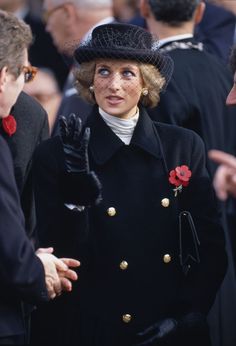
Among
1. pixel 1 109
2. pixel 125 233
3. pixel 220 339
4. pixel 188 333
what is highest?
pixel 1 109

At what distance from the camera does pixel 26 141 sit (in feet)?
18.5

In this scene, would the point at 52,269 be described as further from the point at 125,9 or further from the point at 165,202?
the point at 125,9

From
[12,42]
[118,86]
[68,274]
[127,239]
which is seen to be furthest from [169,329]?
[12,42]

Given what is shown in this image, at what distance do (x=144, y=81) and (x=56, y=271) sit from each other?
1051 millimetres

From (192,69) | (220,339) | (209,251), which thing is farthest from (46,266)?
(192,69)

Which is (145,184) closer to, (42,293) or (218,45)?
(42,293)

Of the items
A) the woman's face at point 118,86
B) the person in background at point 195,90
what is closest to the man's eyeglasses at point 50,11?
the person in background at point 195,90

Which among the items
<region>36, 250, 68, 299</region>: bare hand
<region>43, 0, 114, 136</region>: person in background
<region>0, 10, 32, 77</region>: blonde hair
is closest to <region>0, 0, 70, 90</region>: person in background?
<region>43, 0, 114, 136</region>: person in background

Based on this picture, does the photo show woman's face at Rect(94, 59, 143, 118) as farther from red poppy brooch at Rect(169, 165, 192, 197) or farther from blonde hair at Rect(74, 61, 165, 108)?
red poppy brooch at Rect(169, 165, 192, 197)

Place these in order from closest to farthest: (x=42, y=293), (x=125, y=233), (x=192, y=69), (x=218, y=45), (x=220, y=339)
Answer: (x=42, y=293) < (x=125, y=233) < (x=220, y=339) < (x=192, y=69) < (x=218, y=45)

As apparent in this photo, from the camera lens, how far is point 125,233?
5227 millimetres

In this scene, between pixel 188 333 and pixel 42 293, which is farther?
pixel 188 333

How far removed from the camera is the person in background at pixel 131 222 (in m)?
5.21

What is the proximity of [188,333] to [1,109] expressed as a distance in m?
1.35
